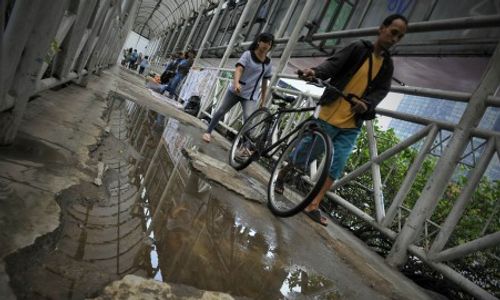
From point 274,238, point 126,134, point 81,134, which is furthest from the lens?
point 126,134

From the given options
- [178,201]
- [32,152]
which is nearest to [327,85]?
[178,201]

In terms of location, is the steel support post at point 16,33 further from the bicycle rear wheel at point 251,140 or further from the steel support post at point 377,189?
the steel support post at point 377,189

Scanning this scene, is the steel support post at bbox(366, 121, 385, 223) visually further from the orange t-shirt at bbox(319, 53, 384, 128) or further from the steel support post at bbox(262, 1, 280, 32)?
the steel support post at bbox(262, 1, 280, 32)

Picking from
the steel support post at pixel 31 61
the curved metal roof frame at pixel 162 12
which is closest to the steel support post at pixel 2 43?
the steel support post at pixel 31 61

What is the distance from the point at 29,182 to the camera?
1646 mm

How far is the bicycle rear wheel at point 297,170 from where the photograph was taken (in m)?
2.97

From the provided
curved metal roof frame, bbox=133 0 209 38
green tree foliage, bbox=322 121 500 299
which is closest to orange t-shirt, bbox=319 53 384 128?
green tree foliage, bbox=322 121 500 299

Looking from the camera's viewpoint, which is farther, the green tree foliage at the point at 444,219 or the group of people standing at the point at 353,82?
the green tree foliage at the point at 444,219

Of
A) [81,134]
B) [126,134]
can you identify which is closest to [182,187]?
[81,134]

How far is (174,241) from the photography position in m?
1.75

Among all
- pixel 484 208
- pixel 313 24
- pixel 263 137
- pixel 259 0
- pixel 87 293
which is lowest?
pixel 87 293

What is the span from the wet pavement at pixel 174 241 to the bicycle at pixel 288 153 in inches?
9.5

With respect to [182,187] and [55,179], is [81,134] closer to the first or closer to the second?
[182,187]

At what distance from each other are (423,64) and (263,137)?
184 inches
